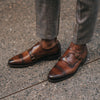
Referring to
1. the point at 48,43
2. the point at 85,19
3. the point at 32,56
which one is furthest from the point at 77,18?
the point at 32,56

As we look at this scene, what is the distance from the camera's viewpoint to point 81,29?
1.41m

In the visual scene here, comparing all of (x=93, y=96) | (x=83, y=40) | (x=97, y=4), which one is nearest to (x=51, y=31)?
(x=83, y=40)

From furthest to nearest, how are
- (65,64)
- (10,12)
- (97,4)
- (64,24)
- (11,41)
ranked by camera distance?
(10,12) → (64,24) → (11,41) → (65,64) → (97,4)

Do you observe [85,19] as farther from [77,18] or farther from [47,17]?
[47,17]

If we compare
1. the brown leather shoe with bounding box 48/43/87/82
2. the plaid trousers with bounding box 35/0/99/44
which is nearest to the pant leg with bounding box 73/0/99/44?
the plaid trousers with bounding box 35/0/99/44

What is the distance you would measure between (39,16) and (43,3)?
0.38 ft

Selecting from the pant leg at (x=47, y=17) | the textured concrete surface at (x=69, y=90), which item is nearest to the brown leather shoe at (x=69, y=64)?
the textured concrete surface at (x=69, y=90)

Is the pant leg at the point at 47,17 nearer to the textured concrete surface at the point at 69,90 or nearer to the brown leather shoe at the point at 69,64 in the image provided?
the brown leather shoe at the point at 69,64

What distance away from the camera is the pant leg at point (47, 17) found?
1346 millimetres

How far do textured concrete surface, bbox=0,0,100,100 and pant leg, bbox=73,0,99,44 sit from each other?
33 centimetres

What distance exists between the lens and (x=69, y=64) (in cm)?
155

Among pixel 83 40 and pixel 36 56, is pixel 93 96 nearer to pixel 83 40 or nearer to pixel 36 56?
pixel 83 40

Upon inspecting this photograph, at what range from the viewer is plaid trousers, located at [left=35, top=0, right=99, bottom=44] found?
4.30 feet

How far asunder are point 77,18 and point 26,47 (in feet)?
2.41
